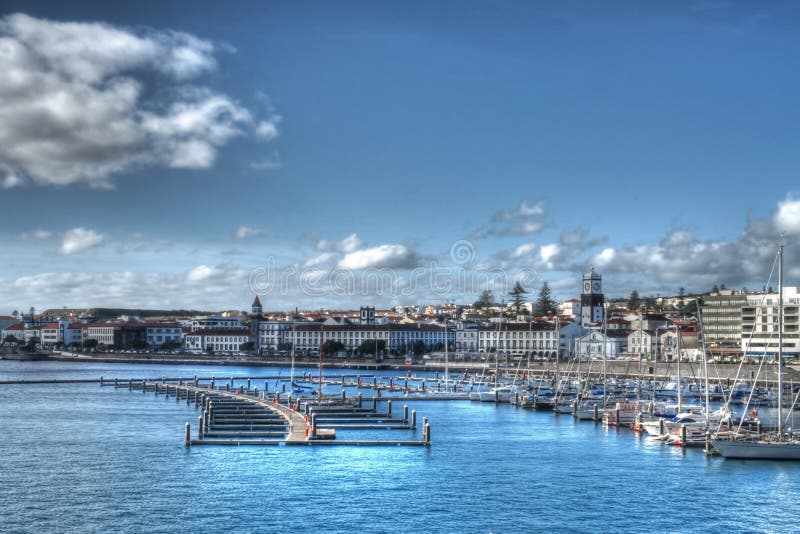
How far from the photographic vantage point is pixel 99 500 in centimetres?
3419

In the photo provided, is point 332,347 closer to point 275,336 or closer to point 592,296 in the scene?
point 275,336

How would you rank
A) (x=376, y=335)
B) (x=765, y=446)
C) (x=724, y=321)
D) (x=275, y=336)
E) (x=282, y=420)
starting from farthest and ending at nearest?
(x=275, y=336) → (x=376, y=335) → (x=724, y=321) → (x=282, y=420) → (x=765, y=446)

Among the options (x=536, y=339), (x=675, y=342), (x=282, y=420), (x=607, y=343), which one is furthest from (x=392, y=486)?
(x=536, y=339)

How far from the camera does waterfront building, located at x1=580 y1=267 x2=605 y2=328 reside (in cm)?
17988

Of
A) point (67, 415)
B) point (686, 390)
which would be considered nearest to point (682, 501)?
point (67, 415)

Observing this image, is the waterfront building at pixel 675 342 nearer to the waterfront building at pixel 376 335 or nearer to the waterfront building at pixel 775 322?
the waterfront building at pixel 775 322

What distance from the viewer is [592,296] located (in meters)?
181

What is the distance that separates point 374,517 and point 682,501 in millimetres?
12216

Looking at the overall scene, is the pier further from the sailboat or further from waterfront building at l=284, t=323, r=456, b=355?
waterfront building at l=284, t=323, r=456, b=355

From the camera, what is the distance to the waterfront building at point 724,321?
145 metres

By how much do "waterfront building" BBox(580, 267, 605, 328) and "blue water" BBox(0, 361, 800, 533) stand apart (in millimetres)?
127349

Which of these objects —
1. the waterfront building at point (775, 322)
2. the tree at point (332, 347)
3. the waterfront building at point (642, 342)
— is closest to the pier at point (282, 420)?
the waterfront building at point (775, 322)

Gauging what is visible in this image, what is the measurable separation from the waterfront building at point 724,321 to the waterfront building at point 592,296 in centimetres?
3012

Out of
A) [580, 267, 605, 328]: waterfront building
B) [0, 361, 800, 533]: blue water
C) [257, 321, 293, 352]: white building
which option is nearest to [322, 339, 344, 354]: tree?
[257, 321, 293, 352]: white building
